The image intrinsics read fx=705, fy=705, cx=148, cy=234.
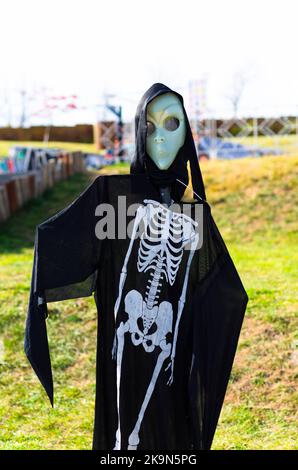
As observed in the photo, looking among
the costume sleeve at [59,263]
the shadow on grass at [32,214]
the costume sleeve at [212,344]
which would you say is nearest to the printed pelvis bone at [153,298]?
the costume sleeve at [212,344]

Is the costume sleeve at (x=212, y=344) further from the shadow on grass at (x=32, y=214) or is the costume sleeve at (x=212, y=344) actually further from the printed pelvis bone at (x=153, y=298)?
the shadow on grass at (x=32, y=214)

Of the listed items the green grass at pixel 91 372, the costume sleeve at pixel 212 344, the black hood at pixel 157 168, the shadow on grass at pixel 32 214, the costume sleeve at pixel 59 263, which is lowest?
the shadow on grass at pixel 32 214

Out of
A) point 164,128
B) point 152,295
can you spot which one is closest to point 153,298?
point 152,295

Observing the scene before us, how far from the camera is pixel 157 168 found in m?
4.27

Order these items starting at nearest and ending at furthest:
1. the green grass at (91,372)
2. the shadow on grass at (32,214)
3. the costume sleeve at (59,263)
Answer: the costume sleeve at (59,263)
the green grass at (91,372)
the shadow on grass at (32,214)

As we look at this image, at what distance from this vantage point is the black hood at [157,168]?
420 cm

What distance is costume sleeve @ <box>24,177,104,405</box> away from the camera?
4.09 metres

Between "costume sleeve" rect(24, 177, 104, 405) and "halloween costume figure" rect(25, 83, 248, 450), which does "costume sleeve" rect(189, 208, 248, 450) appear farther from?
"costume sleeve" rect(24, 177, 104, 405)

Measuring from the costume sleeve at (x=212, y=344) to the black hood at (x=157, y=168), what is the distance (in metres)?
0.57

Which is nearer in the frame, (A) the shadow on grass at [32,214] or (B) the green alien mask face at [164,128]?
(B) the green alien mask face at [164,128]

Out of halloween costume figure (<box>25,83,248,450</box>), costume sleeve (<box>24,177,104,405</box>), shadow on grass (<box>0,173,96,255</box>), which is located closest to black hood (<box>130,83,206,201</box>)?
halloween costume figure (<box>25,83,248,450</box>)

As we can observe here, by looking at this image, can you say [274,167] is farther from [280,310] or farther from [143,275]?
[143,275]

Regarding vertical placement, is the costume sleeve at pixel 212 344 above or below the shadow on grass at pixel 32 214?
above

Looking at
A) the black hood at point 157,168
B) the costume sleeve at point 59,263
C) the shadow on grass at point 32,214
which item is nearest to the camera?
the costume sleeve at point 59,263
